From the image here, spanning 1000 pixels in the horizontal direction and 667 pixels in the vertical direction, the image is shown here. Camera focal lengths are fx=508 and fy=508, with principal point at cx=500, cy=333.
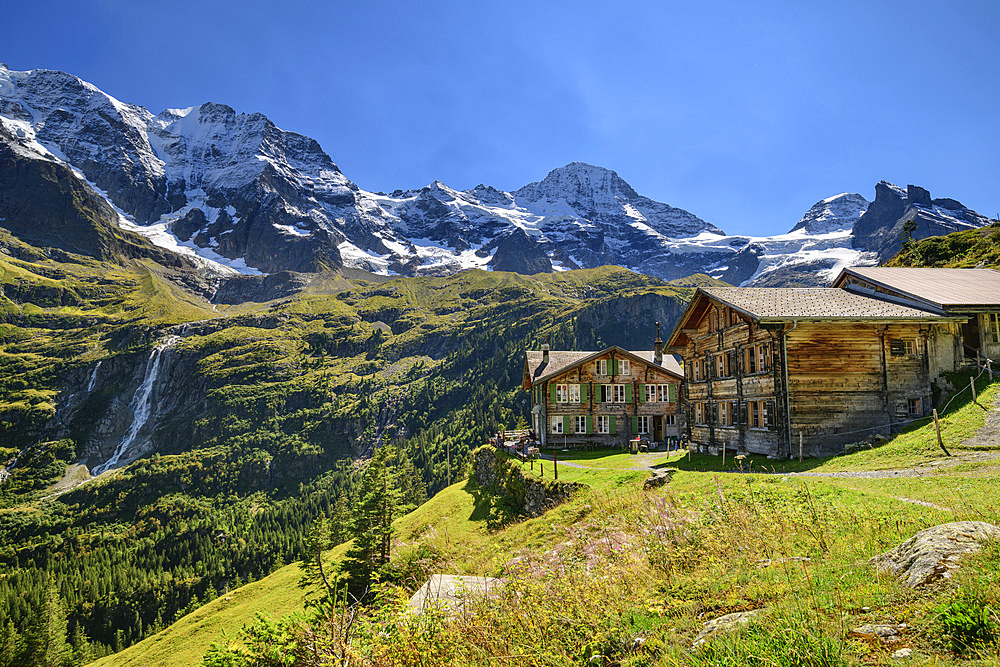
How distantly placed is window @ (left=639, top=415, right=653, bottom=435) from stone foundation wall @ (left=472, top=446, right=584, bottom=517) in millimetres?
14811

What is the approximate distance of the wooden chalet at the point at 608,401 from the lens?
4991 centimetres

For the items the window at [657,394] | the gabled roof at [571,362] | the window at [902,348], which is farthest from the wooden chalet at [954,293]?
the window at [657,394]

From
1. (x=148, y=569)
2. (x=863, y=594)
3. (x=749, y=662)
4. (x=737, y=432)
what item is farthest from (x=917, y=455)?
(x=148, y=569)

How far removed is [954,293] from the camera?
1118 inches

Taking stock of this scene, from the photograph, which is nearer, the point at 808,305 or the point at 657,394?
the point at 808,305

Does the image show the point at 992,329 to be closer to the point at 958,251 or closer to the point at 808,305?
the point at 808,305

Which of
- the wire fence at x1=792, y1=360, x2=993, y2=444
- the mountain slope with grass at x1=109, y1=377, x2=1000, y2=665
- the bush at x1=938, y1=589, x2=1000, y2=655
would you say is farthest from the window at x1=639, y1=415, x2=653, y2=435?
the bush at x1=938, y1=589, x2=1000, y2=655

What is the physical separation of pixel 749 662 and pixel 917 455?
740 inches

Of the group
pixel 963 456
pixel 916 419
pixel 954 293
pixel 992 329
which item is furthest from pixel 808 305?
pixel 963 456

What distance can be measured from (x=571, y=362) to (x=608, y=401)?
5.35 meters

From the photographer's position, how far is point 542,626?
21.0 feet

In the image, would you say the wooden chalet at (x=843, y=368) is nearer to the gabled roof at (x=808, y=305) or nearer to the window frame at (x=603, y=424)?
the gabled roof at (x=808, y=305)

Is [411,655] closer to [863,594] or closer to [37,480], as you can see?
[863,594]

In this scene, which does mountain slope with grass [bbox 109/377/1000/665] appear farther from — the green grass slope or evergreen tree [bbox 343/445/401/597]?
the green grass slope
